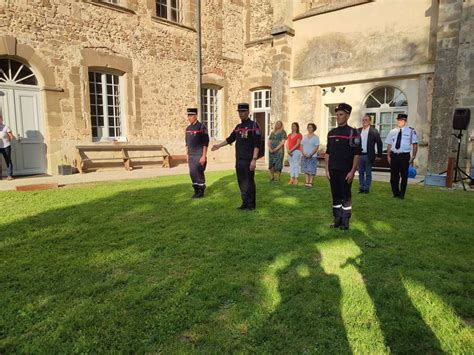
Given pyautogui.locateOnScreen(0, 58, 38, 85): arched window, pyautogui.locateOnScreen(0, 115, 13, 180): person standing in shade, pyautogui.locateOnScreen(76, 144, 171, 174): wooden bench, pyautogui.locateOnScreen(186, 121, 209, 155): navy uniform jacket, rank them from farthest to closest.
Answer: pyautogui.locateOnScreen(76, 144, 171, 174): wooden bench, pyautogui.locateOnScreen(0, 58, 38, 85): arched window, pyautogui.locateOnScreen(0, 115, 13, 180): person standing in shade, pyautogui.locateOnScreen(186, 121, 209, 155): navy uniform jacket

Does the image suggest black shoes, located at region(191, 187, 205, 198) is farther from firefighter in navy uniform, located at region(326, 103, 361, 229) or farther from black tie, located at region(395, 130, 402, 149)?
black tie, located at region(395, 130, 402, 149)

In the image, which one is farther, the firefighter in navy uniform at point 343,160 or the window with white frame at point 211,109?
the window with white frame at point 211,109

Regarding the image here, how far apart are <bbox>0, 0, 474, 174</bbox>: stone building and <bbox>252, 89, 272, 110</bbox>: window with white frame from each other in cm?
10

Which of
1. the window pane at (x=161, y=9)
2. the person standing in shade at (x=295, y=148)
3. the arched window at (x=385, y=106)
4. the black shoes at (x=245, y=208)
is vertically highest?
the window pane at (x=161, y=9)

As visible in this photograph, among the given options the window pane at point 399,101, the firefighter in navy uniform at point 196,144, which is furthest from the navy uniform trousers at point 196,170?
the window pane at point 399,101

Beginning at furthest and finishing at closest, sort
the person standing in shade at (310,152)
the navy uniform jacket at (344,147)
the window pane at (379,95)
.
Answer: the window pane at (379,95), the person standing in shade at (310,152), the navy uniform jacket at (344,147)

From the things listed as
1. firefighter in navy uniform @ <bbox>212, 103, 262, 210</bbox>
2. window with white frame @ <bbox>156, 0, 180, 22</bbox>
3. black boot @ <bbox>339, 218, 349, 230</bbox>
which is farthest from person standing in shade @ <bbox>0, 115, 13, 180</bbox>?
black boot @ <bbox>339, 218, 349, 230</bbox>

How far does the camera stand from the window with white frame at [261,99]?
54.6 ft

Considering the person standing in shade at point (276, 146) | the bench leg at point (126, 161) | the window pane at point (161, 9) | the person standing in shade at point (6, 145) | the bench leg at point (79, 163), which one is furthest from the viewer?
the window pane at point (161, 9)

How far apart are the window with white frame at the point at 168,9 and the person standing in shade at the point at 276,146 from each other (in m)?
7.99

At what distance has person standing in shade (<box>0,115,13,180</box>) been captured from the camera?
31.0 ft

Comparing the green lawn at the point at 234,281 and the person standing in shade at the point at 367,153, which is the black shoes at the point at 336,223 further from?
the person standing in shade at the point at 367,153

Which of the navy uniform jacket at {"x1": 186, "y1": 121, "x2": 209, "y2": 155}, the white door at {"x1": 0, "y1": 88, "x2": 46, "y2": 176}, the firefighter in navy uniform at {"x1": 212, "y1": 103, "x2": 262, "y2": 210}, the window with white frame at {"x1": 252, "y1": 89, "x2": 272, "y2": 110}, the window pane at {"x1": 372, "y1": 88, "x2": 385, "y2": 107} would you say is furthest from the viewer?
the window with white frame at {"x1": 252, "y1": 89, "x2": 272, "y2": 110}

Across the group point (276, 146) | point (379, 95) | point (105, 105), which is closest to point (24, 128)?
point (105, 105)
